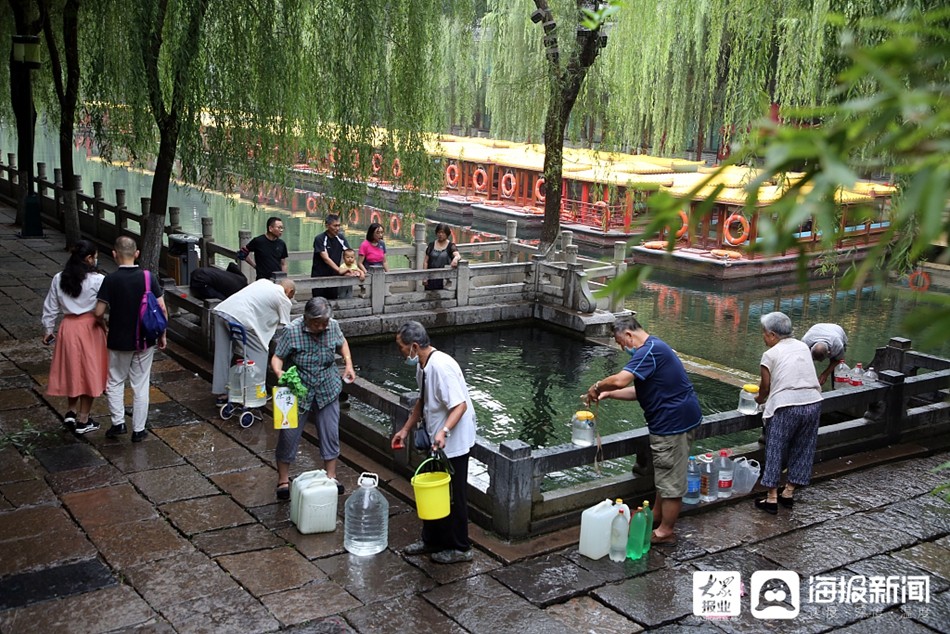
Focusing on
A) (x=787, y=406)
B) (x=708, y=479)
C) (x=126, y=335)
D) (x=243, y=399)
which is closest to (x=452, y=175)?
(x=243, y=399)

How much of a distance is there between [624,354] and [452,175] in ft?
74.0

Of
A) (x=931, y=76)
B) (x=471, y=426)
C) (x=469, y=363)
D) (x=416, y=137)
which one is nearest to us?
(x=931, y=76)

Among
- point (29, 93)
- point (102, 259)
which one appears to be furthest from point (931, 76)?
point (29, 93)

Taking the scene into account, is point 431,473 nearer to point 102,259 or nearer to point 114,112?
point 114,112

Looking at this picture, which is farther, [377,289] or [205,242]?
[377,289]

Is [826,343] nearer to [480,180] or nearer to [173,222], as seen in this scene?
[173,222]

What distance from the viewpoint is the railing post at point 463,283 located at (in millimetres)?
15430

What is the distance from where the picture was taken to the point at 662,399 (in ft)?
21.2

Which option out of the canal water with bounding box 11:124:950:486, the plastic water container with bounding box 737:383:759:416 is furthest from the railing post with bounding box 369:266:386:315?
the plastic water container with bounding box 737:383:759:416

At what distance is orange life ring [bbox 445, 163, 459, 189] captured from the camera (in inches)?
1428

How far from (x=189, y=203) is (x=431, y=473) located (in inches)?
1216

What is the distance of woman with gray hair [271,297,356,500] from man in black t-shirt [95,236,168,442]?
63.4 inches

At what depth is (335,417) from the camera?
→ 7.07 m

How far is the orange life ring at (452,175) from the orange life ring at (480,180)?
1366 millimetres
